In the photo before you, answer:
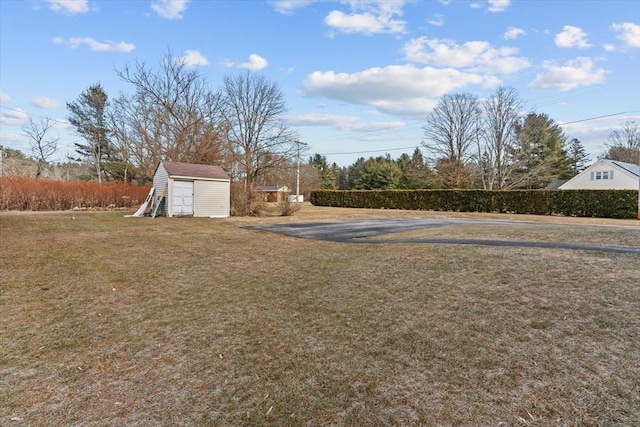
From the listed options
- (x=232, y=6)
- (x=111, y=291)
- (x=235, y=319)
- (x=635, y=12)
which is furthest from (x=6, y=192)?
(x=635, y=12)

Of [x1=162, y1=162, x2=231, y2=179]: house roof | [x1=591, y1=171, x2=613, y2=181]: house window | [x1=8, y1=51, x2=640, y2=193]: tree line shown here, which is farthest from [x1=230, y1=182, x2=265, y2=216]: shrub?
[x1=591, y1=171, x2=613, y2=181]: house window

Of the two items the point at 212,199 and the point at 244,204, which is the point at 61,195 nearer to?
the point at 212,199

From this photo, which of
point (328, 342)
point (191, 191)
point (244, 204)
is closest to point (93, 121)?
point (191, 191)

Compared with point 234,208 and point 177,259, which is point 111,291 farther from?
point 234,208

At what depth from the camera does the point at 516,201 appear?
850 inches

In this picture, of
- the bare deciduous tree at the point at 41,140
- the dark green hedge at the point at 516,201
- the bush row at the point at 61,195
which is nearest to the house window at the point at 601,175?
the dark green hedge at the point at 516,201

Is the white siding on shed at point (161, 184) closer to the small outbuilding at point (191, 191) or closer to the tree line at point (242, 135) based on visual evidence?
the small outbuilding at point (191, 191)

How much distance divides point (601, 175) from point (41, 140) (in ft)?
168

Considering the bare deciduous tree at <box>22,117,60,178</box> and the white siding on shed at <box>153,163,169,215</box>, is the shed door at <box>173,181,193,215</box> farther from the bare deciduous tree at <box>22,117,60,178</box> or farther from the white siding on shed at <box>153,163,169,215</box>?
the bare deciduous tree at <box>22,117,60,178</box>

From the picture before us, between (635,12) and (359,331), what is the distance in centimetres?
1537

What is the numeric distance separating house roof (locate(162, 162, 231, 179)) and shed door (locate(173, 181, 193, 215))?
453 millimetres

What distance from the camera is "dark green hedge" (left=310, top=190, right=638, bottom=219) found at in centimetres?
1830

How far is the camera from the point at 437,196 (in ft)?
82.9

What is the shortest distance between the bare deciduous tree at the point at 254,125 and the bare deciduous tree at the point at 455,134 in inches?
660
